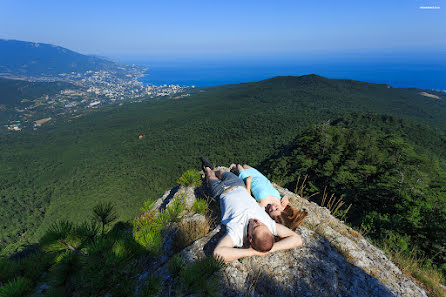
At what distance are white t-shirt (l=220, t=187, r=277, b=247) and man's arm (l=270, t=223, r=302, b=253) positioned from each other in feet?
0.36

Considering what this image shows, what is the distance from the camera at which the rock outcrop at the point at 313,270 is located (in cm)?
225

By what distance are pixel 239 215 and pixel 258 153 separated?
50.1 meters

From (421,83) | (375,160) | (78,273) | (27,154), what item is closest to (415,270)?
(78,273)

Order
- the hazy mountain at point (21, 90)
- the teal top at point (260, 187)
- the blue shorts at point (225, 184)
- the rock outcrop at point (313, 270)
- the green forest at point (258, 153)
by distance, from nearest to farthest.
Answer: the rock outcrop at point (313, 270) → the blue shorts at point (225, 184) → the teal top at point (260, 187) → the green forest at point (258, 153) → the hazy mountain at point (21, 90)

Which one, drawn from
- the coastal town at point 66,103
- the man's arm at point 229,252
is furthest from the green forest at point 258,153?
the coastal town at point 66,103

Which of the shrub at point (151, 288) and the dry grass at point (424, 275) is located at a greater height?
the shrub at point (151, 288)

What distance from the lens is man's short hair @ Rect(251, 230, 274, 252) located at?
252cm

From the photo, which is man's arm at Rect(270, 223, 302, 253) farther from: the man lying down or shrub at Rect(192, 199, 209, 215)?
shrub at Rect(192, 199, 209, 215)

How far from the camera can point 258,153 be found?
52.2m

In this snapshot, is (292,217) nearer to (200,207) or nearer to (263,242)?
(263,242)

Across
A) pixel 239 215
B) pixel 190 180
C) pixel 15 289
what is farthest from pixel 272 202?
pixel 15 289

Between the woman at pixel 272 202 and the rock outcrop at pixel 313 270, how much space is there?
0.30 meters

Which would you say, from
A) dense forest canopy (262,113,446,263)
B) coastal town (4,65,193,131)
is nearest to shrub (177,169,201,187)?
dense forest canopy (262,113,446,263)

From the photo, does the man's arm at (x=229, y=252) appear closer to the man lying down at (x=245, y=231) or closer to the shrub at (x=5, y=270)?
the man lying down at (x=245, y=231)
